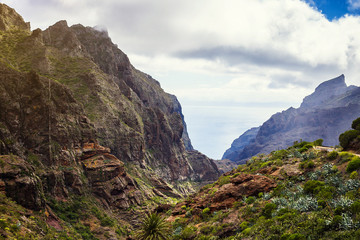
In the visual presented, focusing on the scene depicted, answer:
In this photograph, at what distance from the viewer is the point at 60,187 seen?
2864 inches

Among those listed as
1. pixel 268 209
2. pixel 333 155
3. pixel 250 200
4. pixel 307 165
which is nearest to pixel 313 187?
pixel 268 209

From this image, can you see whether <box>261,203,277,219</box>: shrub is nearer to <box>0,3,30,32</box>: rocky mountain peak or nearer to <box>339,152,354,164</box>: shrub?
<box>339,152,354,164</box>: shrub

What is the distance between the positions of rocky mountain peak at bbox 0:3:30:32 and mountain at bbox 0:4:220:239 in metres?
0.62

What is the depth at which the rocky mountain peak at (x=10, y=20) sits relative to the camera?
121 metres

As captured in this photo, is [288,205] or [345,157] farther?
[345,157]

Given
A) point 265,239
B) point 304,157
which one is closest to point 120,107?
point 304,157

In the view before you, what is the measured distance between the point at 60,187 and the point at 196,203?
51711 mm

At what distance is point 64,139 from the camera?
272 feet

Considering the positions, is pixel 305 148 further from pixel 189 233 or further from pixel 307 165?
pixel 189 233

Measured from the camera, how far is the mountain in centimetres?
6550

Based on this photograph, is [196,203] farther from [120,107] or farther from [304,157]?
[120,107]

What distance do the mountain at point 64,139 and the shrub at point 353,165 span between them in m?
64.7

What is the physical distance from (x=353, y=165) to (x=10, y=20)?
17554cm

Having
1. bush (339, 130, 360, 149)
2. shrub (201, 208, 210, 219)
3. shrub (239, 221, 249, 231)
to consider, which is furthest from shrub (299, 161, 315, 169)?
shrub (201, 208, 210, 219)
